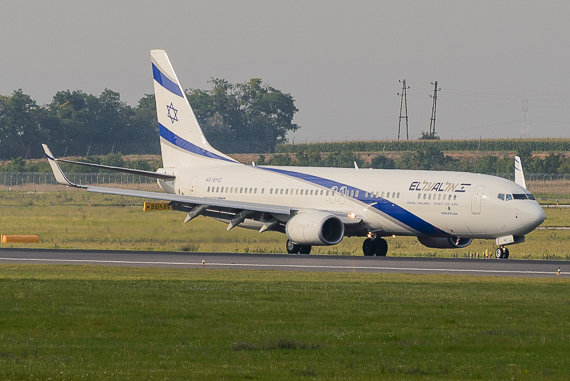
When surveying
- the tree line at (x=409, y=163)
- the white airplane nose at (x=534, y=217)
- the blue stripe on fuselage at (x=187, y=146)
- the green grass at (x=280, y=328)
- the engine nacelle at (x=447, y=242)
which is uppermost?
the tree line at (x=409, y=163)

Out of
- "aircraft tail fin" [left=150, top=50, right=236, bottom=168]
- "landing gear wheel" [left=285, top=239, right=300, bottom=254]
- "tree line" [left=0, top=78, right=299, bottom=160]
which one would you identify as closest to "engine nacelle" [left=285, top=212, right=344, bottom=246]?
"landing gear wheel" [left=285, top=239, right=300, bottom=254]

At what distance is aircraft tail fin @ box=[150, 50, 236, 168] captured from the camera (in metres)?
61.9

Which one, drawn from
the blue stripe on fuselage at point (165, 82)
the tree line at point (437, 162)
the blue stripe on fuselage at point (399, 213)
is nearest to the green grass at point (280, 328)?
the blue stripe on fuselage at point (399, 213)

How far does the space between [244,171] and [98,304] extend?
30365 millimetres

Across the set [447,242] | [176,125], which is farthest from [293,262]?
Result: [176,125]

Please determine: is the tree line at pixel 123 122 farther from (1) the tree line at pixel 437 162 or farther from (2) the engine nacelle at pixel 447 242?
(2) the engine nacelle at pixel 447 242

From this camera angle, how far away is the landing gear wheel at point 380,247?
177 ft

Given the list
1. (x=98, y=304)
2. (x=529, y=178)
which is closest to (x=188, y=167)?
(x=98, y=304)

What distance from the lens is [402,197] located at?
2016 inches

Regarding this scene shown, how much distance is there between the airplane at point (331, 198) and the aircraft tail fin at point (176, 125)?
52 mm

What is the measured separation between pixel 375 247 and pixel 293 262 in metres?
7.31

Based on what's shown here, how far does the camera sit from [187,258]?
49.5 meters

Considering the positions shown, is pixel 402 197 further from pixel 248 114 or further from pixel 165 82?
pixel 248 114

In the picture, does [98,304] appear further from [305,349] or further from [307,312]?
[305,349]
